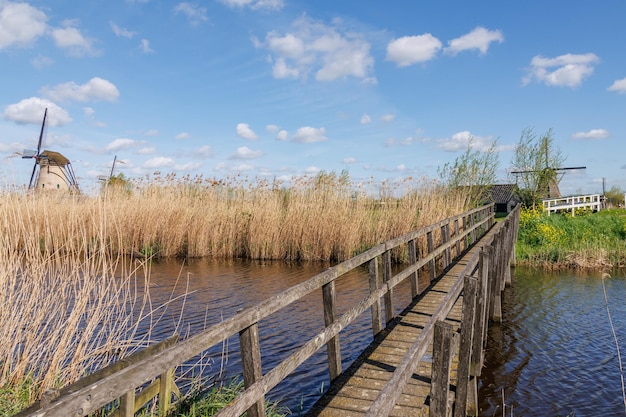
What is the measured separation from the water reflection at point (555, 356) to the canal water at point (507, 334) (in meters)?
0.02

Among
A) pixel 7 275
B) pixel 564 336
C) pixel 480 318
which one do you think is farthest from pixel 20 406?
pixel 564 336

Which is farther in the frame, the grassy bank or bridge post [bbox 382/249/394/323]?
the grassy bank

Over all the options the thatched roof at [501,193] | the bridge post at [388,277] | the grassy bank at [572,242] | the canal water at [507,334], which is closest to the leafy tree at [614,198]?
the thatched roof at [501,193]

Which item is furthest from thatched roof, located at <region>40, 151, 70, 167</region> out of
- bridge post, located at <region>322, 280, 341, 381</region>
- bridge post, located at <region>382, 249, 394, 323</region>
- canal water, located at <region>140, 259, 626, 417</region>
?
bridge post, located at <region>322, 280, 341, 381</region>

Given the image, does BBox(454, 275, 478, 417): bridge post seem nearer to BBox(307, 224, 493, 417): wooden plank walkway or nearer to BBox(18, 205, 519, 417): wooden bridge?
BBox(18, 205, 519, 417): wooden bridge

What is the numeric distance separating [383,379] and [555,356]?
17.6 feet

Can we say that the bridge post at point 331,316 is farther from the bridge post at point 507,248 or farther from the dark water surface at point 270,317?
the bridge post at point 507,248

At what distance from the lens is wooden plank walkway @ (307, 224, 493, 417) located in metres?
3.95

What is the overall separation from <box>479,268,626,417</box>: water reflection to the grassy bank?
3727 mm

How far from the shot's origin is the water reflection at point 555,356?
6695 mm

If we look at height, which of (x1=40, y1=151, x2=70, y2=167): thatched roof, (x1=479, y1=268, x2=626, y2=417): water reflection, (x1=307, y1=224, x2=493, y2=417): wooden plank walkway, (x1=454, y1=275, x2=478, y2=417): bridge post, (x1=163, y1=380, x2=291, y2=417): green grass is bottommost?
(x1=479, y1=268, x2=626, y2=417): water reflection

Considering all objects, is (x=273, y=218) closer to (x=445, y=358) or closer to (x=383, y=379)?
(x=383, y=379)

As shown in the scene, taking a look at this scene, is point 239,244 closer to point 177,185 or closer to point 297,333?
point 177,185

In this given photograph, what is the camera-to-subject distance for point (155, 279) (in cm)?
1446
